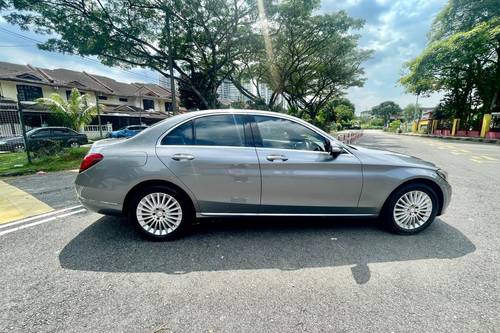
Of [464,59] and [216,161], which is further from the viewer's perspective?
[464,59]

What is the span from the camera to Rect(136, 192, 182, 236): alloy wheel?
2.97m

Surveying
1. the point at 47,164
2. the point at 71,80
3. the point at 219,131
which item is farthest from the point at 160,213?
the point at 71,80

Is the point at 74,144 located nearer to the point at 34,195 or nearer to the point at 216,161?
the point at 34,195

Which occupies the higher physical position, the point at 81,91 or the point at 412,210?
the point at 81,91

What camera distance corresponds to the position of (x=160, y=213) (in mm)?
3008

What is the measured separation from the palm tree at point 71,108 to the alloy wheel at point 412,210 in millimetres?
22913

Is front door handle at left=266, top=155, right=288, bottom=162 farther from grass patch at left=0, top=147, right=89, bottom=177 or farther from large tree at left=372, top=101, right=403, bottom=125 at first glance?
large tree at left=372, top=101, right=403, bottom=125

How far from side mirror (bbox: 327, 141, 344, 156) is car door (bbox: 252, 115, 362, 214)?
0.18ft

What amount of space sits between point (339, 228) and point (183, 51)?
603 inches

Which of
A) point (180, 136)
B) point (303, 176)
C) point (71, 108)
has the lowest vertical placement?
point (303, 176)

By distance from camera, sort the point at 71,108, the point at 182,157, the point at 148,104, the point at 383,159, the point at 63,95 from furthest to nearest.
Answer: the point at 148,104, the point at 63,95, the point at 71,108, the point at 383,159, the point at 182,157

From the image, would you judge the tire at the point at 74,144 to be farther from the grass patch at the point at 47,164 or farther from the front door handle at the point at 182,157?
the front door handle at the point at 182,157

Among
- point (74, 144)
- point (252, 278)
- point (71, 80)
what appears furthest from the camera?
point (71, 80)

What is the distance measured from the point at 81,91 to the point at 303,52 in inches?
995
